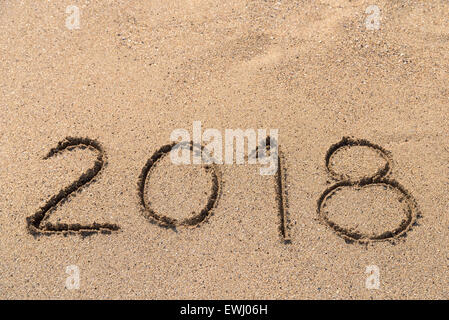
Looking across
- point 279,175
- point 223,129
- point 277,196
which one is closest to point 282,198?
point 277,196

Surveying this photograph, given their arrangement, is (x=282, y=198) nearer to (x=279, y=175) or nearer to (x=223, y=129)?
(x=279, y=175)

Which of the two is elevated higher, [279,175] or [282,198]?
[279,175]

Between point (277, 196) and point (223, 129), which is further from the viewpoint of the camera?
point (223, 129)

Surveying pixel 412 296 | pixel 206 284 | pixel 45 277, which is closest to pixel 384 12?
pixel 412 296
